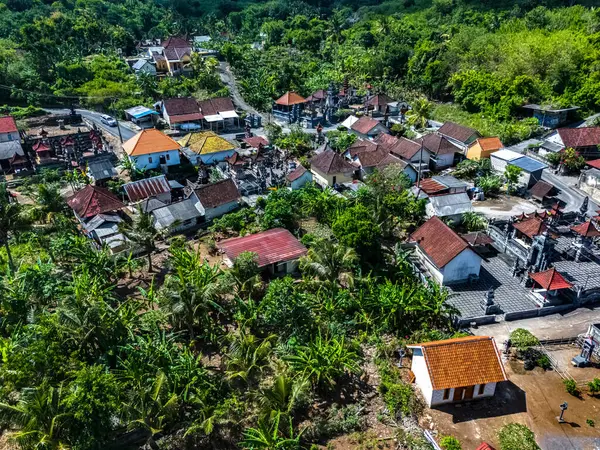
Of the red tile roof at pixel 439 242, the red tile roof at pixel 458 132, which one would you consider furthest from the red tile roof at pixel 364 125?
the red tile roof at pixel 439 242

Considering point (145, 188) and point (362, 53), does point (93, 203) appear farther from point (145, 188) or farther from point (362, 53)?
point (362, 53)

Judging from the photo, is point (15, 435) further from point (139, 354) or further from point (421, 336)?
point (421, 336)

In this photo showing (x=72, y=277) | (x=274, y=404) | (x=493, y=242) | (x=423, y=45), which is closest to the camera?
(x=274, y=404)

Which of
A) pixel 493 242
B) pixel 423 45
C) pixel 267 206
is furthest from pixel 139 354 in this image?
pixel 423 45

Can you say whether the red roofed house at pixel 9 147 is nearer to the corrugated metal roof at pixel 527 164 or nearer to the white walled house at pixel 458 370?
the white walled house at pixel 458 370

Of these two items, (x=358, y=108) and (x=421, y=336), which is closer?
(x=421, y=336)

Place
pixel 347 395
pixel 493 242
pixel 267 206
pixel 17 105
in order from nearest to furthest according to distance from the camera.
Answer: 1. pixel 347 395
2. pixel 493 242
3. pixel 267 206
4. pixel 17 105
